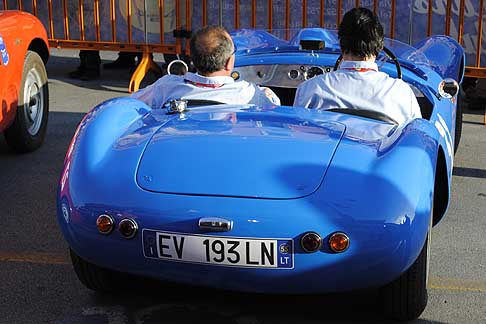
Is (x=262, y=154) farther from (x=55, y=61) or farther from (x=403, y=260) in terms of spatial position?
(x=55, y=61)

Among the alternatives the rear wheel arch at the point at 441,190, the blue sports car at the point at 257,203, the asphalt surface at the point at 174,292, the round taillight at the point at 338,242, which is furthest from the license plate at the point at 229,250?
the rear wheel arch at the point at 441,190

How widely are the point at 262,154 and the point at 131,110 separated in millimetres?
903

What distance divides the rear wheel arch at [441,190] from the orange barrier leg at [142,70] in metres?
5.47

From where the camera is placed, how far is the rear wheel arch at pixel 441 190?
12.5 ft

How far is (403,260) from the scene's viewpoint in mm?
3047

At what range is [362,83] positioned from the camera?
13.0 ft

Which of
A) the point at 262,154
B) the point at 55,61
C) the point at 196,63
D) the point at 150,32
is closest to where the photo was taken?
the point at 262,154

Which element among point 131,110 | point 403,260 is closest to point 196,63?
point 131,110

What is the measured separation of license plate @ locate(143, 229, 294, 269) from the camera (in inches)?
118

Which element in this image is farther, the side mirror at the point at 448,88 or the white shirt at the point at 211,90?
the side mirror at the point at 448,88

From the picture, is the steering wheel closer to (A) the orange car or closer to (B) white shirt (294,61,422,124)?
(B) white shirt (294,61,422,124)

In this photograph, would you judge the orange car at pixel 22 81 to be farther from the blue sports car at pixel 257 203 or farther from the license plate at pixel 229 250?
the license plate at pixel 229 250

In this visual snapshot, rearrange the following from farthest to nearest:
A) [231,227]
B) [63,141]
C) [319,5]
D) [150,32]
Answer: [150,32]
[319,5]
[63,141]
[231,227]

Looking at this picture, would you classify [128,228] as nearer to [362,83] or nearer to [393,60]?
[362,83]
